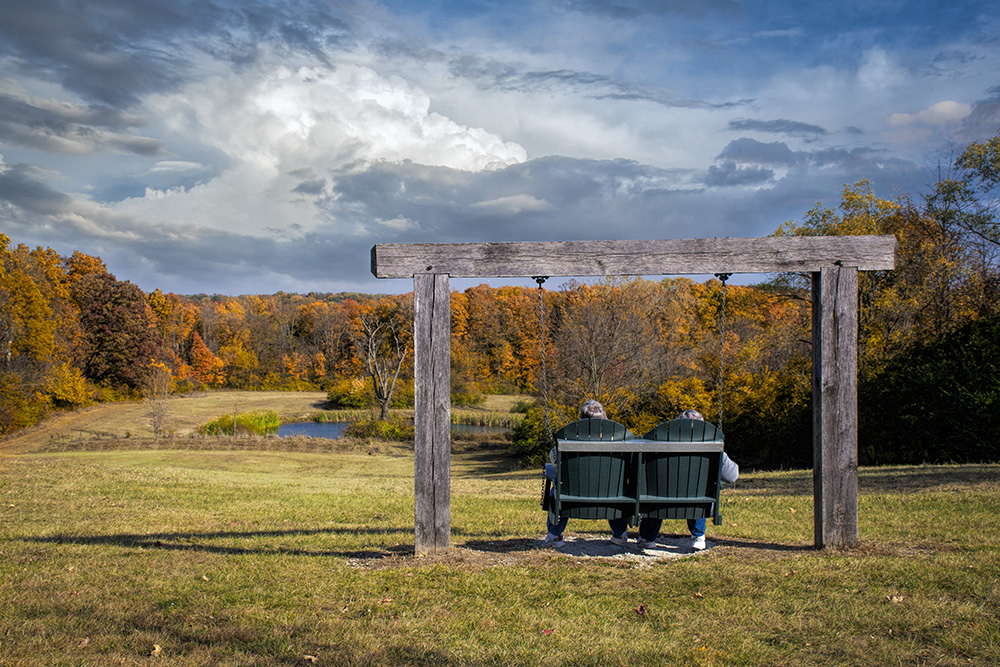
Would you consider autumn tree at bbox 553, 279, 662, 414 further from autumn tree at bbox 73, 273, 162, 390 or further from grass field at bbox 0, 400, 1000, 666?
autumn tree at bbox 73, 273, 162, 390

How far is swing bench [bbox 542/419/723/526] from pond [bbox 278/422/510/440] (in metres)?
34.4

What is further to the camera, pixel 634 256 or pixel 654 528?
pixel 654 528

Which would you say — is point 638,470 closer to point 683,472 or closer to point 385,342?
point 683,472

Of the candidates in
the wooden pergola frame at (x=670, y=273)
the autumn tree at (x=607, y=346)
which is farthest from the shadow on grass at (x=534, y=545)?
the autumn tree at (x=607, y=346)

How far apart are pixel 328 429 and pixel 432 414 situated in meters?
41.5

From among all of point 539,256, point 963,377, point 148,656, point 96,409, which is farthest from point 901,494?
point 96,409

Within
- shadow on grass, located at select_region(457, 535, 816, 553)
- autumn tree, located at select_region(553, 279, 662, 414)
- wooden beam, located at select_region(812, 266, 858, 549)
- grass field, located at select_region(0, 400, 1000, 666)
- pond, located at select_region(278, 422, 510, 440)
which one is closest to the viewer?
grass field, located at select_region(0, 400, 1000, 666)

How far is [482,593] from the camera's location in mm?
5477

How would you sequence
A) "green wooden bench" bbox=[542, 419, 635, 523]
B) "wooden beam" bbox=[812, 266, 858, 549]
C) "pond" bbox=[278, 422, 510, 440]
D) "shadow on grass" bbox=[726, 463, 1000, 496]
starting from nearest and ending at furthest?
1. "green wooden bench" bbox=[542, 419, 635, 523]
2. "wooden beam" bbox=[812, 266, 858, 549]
3. "shadow on grass" bbox=[726, 463, 1000, 496]
4. "pond" bbox=[278, 422, 510, 440]

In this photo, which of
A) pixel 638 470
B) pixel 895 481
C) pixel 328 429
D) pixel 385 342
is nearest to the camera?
pixel 638 470

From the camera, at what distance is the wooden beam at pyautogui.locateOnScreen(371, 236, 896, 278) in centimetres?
657

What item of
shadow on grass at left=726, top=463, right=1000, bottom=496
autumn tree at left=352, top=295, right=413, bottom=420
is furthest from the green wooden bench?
autumn tree at left=352, top=295, right=413, bottom=420

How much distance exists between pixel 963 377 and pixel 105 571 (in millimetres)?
19420

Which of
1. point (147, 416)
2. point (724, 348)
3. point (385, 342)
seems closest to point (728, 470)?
point (724, 348)
